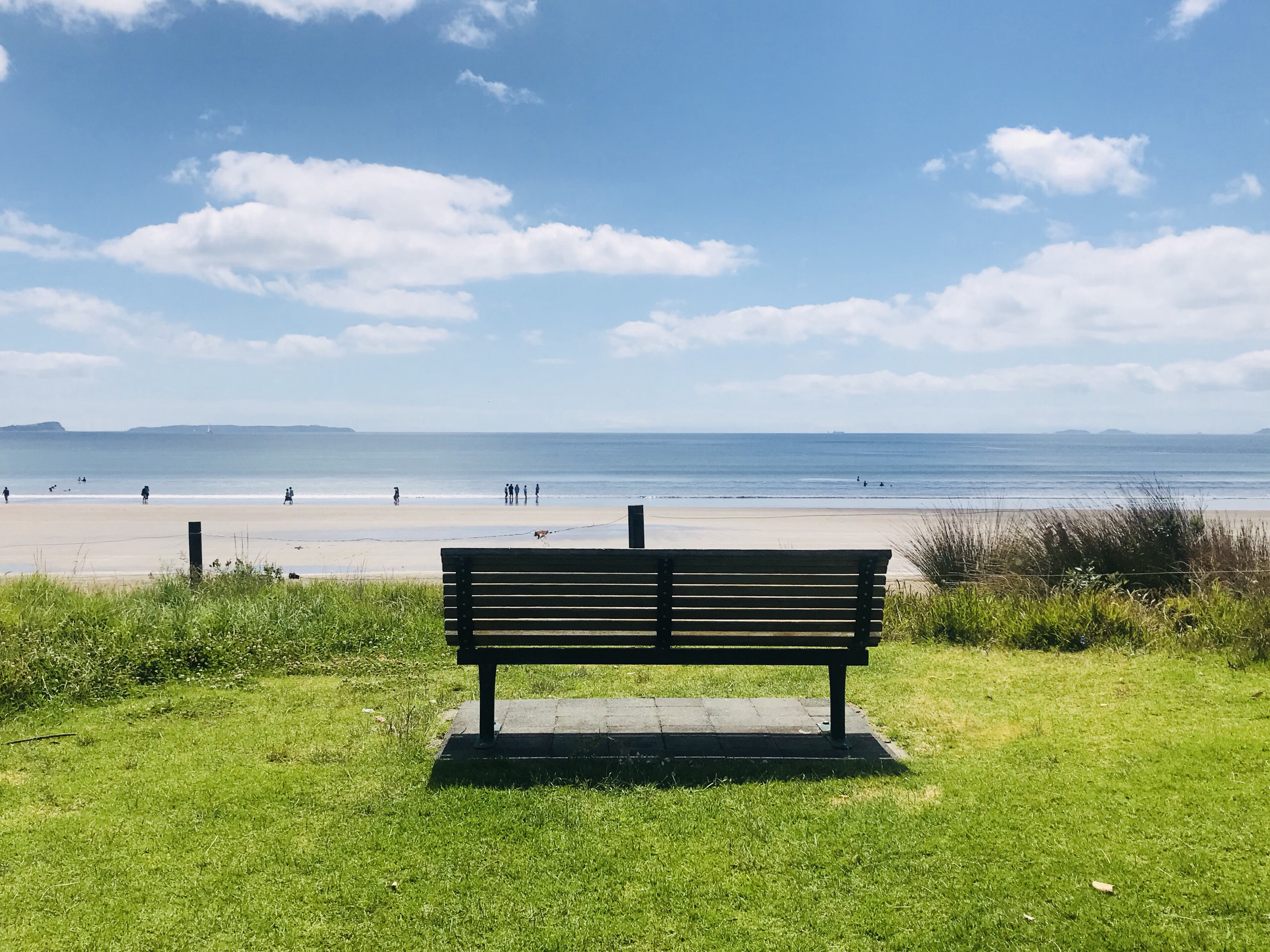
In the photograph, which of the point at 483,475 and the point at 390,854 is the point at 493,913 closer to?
the point at 390,854

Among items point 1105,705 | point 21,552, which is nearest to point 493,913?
point 1105,705

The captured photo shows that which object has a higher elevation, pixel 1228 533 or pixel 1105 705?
pixel 1228 533

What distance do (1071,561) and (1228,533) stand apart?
1989 millimetres

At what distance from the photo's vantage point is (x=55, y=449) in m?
151

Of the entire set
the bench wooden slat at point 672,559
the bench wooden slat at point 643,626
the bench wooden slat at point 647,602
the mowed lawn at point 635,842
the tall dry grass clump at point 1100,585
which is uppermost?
the bench wooden slat at point 672,559

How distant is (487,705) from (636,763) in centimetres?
101

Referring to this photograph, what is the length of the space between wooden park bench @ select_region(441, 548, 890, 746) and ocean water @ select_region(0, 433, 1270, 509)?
923 inches

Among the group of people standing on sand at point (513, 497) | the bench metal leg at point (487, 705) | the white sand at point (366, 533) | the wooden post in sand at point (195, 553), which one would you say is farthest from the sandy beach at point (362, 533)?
the bench metal leg at point (487, 705)

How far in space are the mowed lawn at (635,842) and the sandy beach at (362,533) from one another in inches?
398

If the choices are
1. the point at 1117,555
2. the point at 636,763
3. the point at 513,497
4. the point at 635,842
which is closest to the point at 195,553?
the point at 636,763

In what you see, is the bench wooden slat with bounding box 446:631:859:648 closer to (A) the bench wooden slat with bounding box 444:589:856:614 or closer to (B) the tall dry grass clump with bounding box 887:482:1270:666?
(A) the bench wooden slat with bounding box 444:589:856:614

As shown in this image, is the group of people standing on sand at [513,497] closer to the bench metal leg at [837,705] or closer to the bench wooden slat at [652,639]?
the bench wooden slat at [652,639]

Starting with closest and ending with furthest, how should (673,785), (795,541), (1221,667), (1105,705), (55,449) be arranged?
1. (673,785)
2. (1105,705)
3. (1221,667)
4. (795,541)
5. (55,449)

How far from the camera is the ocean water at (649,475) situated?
170ft
